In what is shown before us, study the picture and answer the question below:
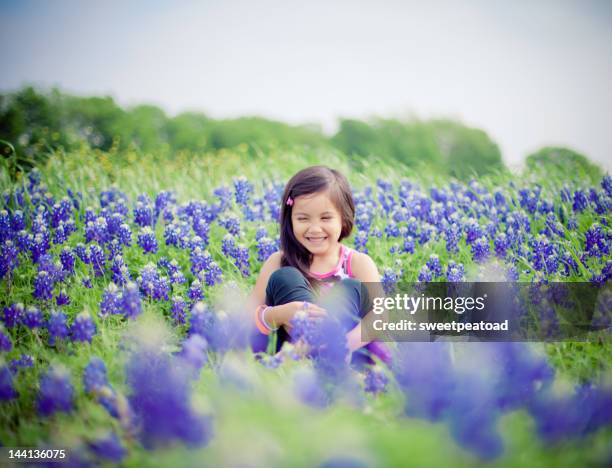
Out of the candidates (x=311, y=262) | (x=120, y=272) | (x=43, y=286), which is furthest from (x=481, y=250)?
(x=43, y=286)

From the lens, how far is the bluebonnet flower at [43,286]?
3904 mm

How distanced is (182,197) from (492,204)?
10.8 feet

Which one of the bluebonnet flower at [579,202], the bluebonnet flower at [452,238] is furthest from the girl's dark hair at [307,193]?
the bluebonnet flower at [579,202]

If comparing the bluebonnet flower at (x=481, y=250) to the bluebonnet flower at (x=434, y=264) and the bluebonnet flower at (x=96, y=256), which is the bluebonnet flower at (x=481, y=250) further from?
the bluebonnet flower at (x=96, y=256)

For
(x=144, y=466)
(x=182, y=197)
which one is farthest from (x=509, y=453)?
(x=182, y=197)

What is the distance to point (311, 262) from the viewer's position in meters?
4.33

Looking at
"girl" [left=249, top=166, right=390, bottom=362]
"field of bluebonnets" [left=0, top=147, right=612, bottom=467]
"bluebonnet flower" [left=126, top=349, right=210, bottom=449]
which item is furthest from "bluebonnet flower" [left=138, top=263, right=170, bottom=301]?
"bluebonnet flower" [left=126, top=349, right=210, bottom=449]

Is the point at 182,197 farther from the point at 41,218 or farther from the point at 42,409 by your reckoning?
the point at 42,409

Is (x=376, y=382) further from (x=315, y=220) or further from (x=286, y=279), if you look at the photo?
(x=315, y=220)

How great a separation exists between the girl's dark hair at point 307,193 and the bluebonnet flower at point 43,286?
1.58 meters

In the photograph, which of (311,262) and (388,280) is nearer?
(311,262)

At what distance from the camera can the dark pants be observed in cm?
360

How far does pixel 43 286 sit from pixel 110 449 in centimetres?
203

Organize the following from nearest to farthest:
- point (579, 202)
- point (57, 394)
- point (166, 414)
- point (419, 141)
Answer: point (166, 414) < point (57, 394) < point (579, 202) < point (419, 141)
